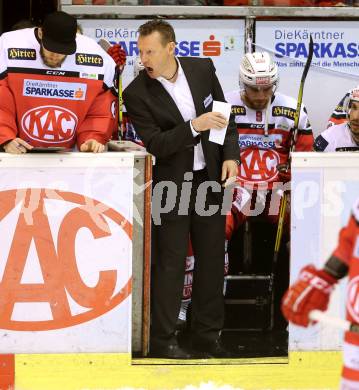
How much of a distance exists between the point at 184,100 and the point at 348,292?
2055mm

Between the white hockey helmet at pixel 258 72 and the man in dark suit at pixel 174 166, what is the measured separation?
2.37 ft

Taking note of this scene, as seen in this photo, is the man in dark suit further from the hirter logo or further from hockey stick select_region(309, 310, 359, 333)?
hockey stick select_region(309, 310, 359, 333)

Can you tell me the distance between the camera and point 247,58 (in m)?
7.07

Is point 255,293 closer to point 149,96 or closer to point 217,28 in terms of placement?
point 149,96

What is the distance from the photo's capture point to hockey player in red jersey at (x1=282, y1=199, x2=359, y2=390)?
171 inches

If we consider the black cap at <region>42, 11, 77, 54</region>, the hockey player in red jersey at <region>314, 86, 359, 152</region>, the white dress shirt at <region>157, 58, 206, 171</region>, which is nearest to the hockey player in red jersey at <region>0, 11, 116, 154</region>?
the black cap at <region>42, 11, 77, 54</region>

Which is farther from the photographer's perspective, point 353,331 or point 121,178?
point 121,178

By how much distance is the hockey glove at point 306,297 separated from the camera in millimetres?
4336

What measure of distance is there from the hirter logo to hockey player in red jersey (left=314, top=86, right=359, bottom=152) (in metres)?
1.64

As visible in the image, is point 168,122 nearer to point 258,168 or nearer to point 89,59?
point 89,59

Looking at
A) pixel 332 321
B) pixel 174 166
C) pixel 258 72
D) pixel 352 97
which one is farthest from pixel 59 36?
pixel 332 321

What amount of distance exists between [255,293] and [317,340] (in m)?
1.21

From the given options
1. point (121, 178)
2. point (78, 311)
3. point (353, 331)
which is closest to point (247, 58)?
point (121, 178)

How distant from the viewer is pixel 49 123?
631 cm
